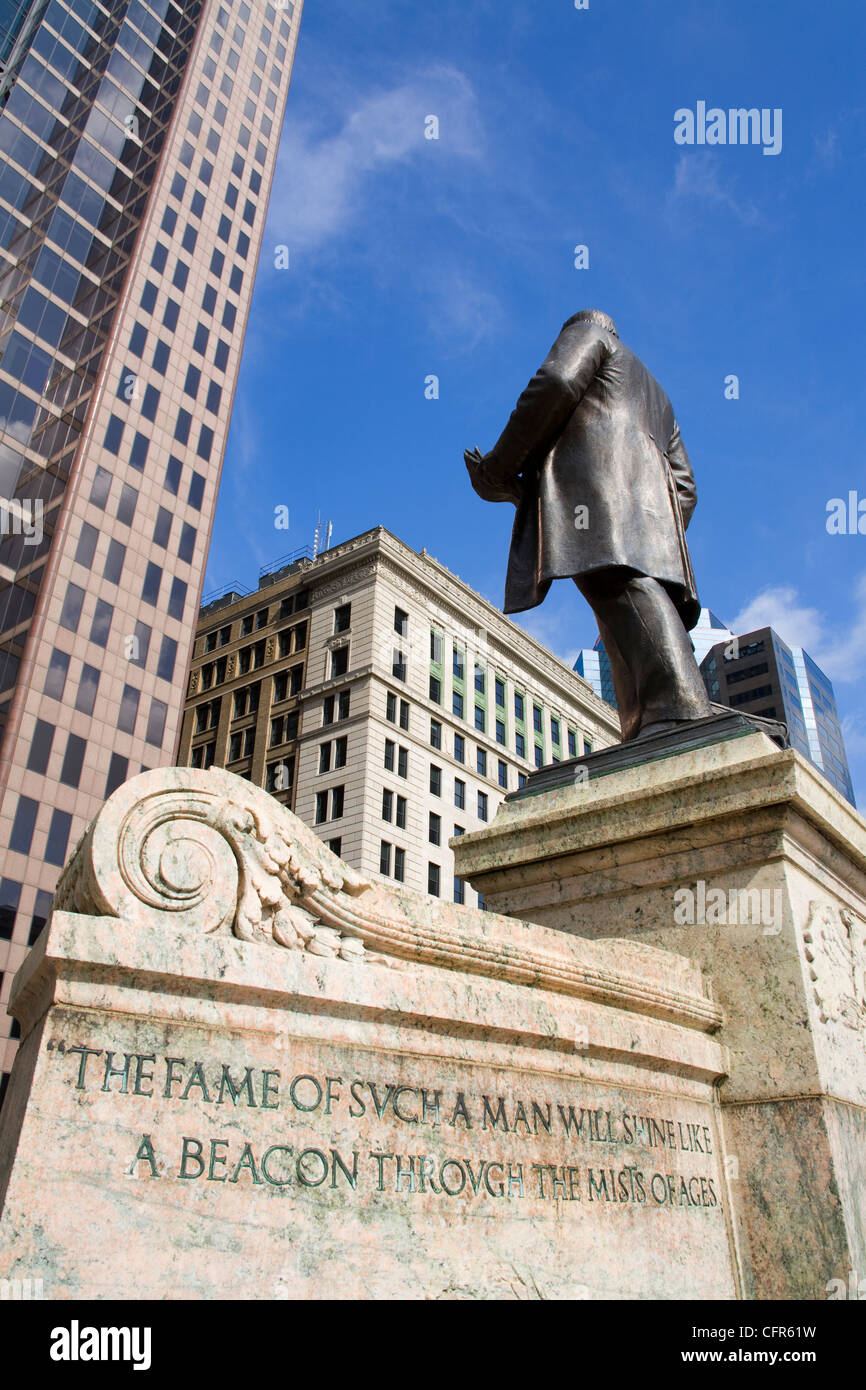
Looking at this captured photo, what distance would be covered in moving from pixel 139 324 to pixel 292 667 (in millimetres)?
19396

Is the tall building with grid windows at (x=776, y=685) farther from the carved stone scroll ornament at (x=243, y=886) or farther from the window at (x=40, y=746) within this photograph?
the carved stone scroll ornament at (x=243, y=886)

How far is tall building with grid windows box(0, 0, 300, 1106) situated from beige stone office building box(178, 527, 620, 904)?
8.23m

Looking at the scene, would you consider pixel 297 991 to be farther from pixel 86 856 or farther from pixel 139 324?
pixel 139 324

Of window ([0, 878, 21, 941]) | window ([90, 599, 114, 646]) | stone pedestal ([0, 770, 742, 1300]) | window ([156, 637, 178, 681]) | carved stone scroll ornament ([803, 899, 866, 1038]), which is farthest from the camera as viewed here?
window ([156, 637, 178, 681])

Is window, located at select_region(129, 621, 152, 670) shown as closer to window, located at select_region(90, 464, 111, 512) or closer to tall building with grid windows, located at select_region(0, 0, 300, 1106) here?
tall building with grid windows, located at select_region(0, 0, 300, 1106)

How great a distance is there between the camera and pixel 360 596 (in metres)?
53.0

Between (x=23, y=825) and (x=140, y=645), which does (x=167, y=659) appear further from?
(x=23, y=825)

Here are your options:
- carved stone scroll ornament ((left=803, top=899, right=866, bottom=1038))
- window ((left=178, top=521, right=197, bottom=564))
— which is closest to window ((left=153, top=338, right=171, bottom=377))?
window ((left=178, top=521, right=197, bottom=564))

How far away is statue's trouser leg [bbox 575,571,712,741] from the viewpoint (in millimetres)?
5988

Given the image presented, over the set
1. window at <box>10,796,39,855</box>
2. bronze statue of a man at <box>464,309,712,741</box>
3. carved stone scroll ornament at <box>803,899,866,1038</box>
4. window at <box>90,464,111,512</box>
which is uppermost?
window at <box>90,464,111,512</box>

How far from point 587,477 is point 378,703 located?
4357cm

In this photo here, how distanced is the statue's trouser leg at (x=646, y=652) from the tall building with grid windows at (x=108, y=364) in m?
33.8

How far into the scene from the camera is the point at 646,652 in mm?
6098

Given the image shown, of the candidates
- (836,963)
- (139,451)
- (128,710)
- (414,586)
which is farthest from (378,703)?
(836,963)
